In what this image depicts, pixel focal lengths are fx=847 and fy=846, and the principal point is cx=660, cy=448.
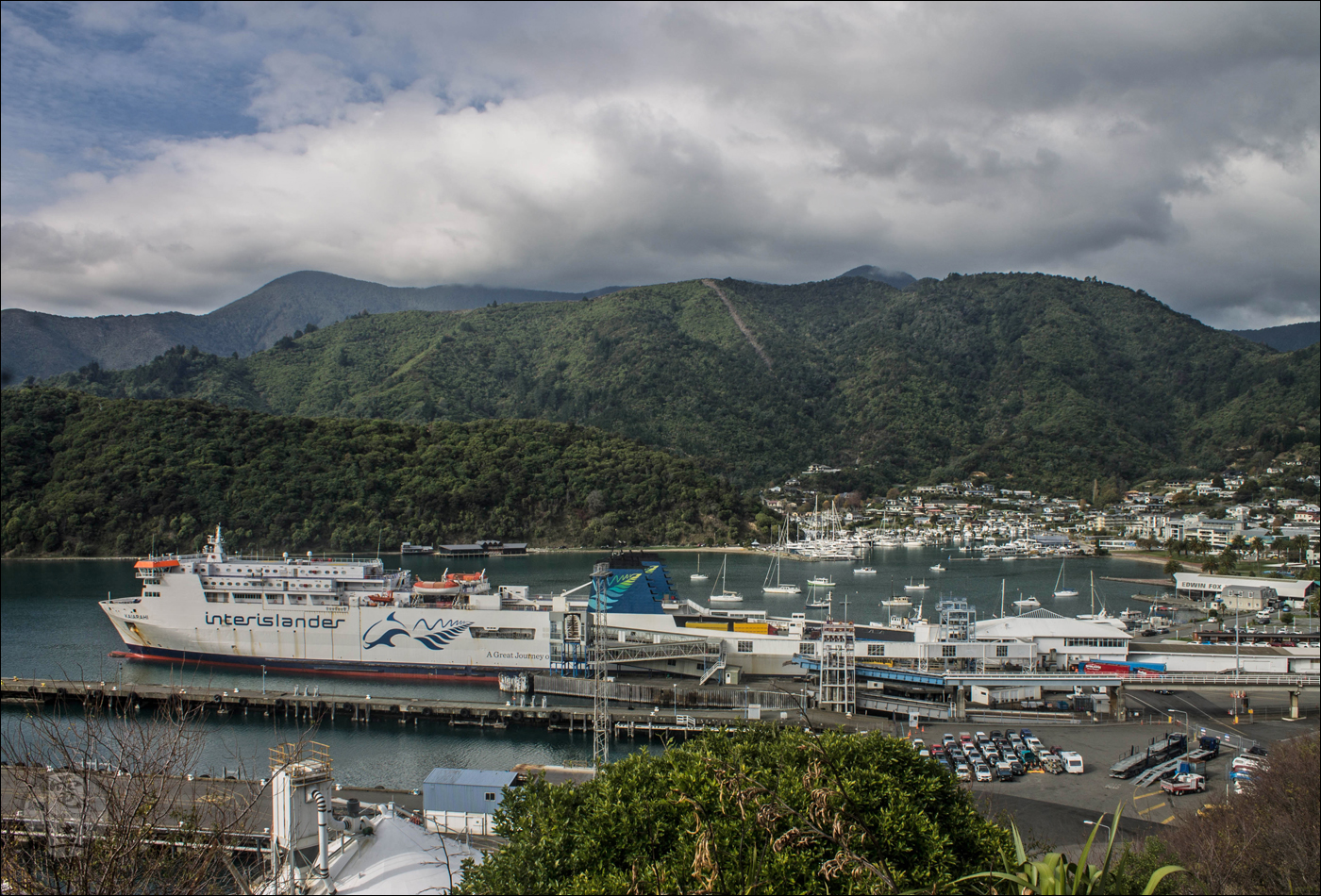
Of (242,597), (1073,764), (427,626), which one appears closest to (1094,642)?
(1073,764)

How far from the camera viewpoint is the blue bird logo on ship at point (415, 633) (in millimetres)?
26719

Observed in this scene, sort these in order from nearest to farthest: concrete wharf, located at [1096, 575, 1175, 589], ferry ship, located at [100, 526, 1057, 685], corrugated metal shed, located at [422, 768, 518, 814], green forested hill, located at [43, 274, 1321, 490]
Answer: corrugated metal shed, located at [422, 768, 518, 814] → ferry ship, located at [100, 526, 1057, 685] → concrete wharf, located at [1096, 575, 1175, 589] → green forested hill, located at [43, 274, 1321, 490]

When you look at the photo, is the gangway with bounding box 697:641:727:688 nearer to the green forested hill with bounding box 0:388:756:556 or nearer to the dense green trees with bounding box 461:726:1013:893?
the dense green trees with bounding box 461:726:1013:893

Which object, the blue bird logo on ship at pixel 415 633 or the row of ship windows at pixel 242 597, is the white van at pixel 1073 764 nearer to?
the blue bird logo on ship at pixel 415 633

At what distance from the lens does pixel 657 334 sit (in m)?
129

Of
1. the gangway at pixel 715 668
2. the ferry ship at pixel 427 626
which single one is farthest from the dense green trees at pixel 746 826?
the ferry ship at pixel 427 626

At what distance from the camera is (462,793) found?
1327 centimetres

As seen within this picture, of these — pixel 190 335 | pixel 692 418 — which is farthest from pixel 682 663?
pixel 190 335

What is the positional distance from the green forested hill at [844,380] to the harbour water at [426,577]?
4319 cm

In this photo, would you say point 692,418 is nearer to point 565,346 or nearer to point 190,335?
point 565,346

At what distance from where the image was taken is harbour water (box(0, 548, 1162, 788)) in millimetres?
19344

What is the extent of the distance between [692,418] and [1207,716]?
9128 centimetres

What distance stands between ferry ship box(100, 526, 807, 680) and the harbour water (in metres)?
0.85

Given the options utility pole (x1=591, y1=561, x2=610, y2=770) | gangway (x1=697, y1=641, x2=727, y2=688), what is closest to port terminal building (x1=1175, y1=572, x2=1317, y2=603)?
gangway (x1=697, y1=641, x2=727, y2=688)
